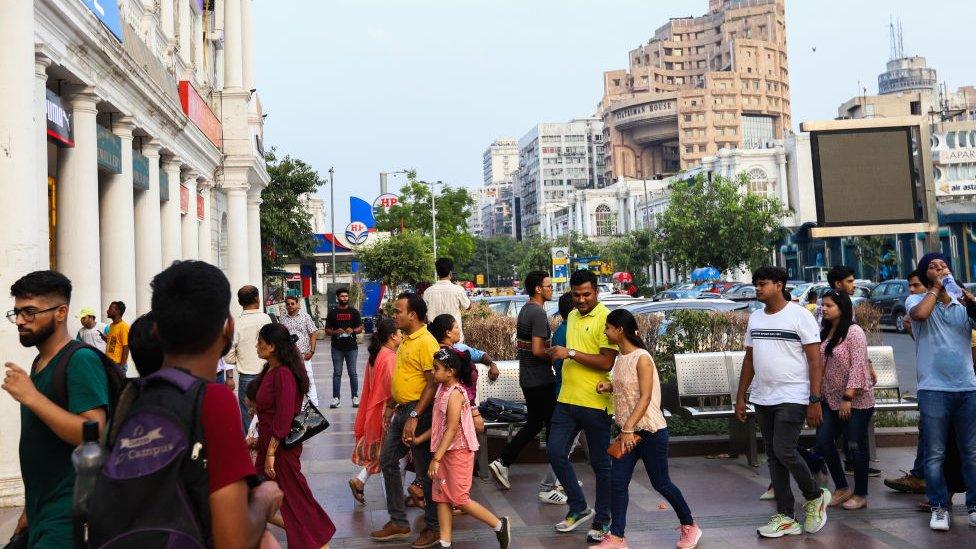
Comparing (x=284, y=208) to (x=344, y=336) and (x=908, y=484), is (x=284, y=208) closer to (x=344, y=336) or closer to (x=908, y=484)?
(x=344, y=336)

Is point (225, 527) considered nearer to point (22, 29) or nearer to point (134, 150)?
point (22, 29)

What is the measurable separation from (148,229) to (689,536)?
1345 cm

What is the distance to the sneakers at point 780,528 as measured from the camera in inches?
261

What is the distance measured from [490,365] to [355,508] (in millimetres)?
1761

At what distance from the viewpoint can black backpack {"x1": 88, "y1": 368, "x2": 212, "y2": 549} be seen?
7.66ft

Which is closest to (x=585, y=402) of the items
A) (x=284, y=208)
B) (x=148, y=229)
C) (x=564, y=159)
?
(x=148, y=229)

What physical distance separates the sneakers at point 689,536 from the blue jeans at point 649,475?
35mm

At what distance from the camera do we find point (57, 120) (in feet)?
36.7

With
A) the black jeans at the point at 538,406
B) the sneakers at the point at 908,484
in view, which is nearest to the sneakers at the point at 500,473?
the black jeans at the point at 538,406

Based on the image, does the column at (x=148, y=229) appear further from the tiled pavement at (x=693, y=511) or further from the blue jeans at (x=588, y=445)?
the blue jeans at (x=588, y=445)

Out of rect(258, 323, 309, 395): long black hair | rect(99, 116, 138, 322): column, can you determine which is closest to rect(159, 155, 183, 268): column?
rect(99, 116, 138, 322): column

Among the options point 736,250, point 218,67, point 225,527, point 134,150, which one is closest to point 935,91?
point 736,250

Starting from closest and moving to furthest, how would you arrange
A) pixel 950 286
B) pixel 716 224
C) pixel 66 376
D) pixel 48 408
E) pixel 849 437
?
pixel 48 408 → pixel 66 376 → pixel 950 286 → pixel 849 437 → pixel 716 224

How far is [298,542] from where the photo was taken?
5.92 m
